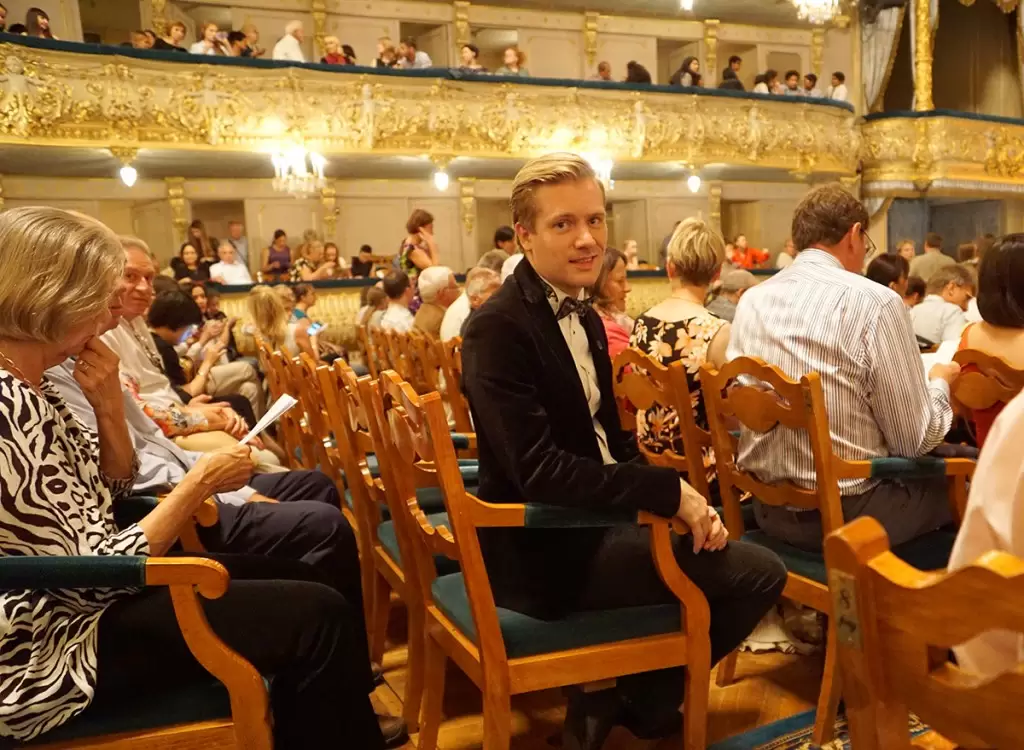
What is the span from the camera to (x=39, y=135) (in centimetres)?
770

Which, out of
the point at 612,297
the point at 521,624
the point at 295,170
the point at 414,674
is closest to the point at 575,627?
the point at 521,624

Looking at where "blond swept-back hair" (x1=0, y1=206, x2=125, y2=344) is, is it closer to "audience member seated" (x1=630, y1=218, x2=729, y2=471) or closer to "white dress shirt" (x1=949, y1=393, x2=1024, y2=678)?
"white dress shirt" (x1=949, y1=393, x2=1024, y2=678)

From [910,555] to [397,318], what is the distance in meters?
4.00

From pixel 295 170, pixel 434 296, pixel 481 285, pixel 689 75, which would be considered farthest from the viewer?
pixel 689 75

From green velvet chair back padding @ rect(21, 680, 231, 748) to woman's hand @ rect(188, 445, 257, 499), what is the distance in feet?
1.17

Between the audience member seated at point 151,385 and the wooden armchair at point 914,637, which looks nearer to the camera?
the wooden armchair at point 914,637

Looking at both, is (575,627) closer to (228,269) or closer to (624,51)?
(228,269)

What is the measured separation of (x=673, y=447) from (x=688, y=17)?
12.7 meters

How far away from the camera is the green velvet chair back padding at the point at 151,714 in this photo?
1.30m

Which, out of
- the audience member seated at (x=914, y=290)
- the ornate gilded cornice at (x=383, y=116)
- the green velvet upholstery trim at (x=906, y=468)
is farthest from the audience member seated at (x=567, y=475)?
the ornate gilded cornice at (x=383, y=116)

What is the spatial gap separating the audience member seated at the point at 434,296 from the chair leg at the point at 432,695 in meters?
3.05

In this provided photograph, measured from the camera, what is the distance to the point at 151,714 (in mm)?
1335

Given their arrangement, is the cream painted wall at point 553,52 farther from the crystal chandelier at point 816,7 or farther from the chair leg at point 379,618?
the chair leg at point 379,618

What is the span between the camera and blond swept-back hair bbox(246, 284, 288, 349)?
4656mm
